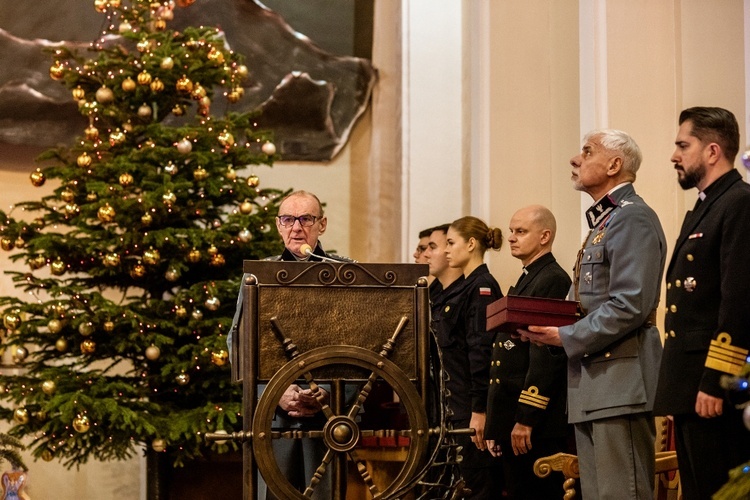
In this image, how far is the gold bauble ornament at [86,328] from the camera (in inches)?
236

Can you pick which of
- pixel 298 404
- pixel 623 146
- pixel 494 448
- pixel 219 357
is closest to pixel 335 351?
pixel 298 404

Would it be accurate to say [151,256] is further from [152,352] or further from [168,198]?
[152,352]

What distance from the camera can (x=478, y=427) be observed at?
523 centimetres

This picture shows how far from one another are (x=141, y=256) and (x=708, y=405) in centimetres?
385

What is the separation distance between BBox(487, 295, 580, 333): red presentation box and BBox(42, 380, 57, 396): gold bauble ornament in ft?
9.44

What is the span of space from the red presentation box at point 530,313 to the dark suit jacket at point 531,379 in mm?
600

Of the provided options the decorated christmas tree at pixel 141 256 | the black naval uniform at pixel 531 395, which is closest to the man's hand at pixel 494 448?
the black naval uniform at pixel 531 395

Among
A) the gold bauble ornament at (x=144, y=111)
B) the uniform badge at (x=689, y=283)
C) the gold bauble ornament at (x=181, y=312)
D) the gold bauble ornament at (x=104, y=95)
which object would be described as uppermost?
the gold bauble ornament at (x=104, y=95)

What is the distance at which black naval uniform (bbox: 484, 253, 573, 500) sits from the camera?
466 centimetres

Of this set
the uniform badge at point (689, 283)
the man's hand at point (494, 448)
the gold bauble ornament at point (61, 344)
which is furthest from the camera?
the gold bauble ornament at point (61, 344)

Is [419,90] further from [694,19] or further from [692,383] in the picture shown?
[692,383]

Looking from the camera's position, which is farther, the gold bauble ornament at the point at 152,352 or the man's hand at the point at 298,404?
the gold bauble ornament at the point at 152,352

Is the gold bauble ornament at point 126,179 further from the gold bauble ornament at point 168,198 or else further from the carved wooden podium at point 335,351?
the carved wooden podium at point 335,351

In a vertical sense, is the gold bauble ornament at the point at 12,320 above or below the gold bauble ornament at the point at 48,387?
above
